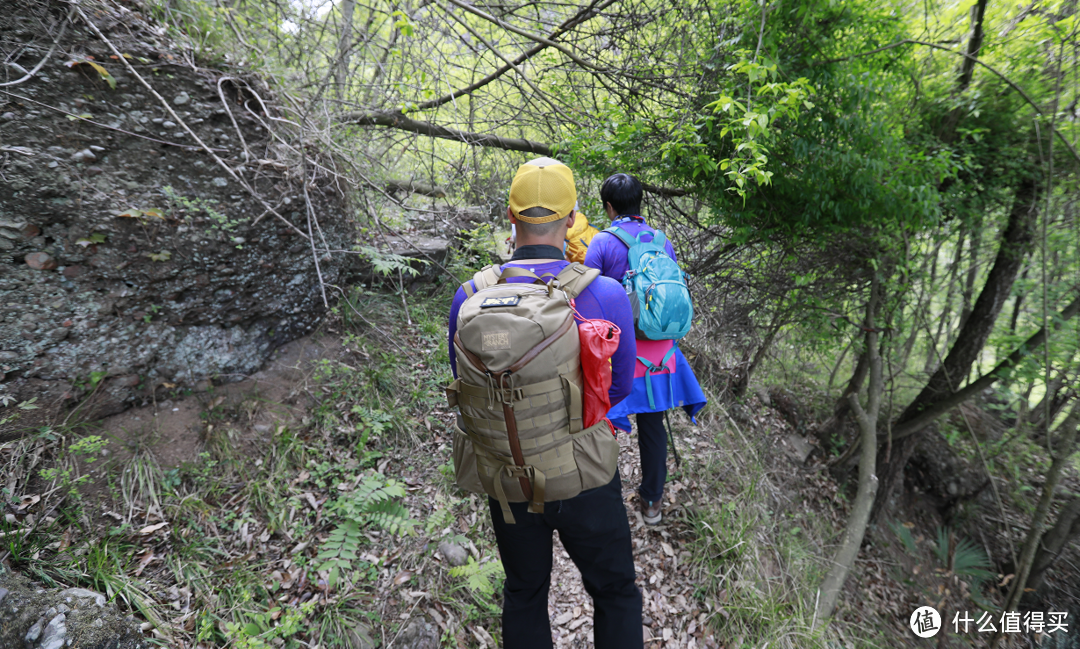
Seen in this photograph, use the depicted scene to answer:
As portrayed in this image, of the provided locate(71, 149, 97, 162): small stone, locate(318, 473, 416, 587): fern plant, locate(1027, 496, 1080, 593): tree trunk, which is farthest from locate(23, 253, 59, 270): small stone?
locate(1027, 496, 1080, 593): tree trunk

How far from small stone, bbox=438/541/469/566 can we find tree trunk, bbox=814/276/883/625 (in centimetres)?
294

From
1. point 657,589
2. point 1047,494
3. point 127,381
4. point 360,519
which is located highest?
point 127,381

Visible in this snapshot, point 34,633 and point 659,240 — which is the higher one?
point 659,240

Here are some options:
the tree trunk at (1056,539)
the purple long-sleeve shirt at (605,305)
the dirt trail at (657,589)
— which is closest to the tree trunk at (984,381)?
the tree trunk at (1056,539)

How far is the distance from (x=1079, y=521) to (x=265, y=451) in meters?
7.59

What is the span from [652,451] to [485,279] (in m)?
1.77

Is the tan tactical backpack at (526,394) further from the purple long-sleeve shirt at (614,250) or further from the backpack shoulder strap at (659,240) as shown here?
the backpack shoulder strap at (659,240)

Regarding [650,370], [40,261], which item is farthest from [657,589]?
[40,261]

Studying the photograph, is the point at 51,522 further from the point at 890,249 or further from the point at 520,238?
the point at 890,249

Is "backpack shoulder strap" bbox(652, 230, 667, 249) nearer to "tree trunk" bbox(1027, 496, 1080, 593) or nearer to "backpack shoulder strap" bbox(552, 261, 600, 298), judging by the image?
"backpack shoulder strap" bbox(552, 261, 600, 298)

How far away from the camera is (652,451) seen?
9.25 ft

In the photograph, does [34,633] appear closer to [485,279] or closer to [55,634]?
[55,634]

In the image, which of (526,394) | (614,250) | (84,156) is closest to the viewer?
(526,394)

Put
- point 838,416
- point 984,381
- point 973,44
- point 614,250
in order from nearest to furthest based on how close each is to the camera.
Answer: point 614,250 → point 973,44 → point 984,381 → point 838,416
